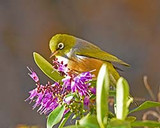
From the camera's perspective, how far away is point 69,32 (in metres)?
2.55

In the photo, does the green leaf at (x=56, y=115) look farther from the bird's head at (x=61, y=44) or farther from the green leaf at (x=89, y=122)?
the bird's head at (x=61, y=44)

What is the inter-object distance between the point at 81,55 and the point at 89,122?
457 millimetres

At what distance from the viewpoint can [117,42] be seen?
8.48 feet

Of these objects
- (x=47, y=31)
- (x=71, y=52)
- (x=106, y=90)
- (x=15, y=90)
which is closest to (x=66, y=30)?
(x=47, y=31)

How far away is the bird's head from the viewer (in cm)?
90

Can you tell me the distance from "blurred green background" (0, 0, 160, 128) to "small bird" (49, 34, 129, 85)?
1603 mm

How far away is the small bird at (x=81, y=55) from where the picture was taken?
33.9 inches

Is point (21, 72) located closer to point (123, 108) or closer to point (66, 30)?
point (66, 30)

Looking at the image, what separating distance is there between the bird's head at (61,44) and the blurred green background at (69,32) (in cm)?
159

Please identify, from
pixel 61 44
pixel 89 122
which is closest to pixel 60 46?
pixel 61 44

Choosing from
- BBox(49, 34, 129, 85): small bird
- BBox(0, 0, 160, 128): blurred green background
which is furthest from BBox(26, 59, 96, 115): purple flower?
BBox(0, 0, 160, 128): blurred green background

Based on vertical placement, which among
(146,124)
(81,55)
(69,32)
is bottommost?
(146,124)

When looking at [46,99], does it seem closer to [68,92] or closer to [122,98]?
[68,92]

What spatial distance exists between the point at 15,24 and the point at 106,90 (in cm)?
216
